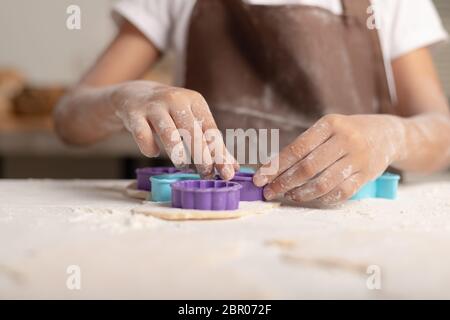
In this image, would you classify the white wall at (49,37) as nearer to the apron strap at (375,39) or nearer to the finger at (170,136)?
the apron strap at (375,39)

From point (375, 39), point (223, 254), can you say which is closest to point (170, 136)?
point (223, 254)

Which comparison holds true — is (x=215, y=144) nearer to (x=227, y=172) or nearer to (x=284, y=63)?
(x=227, y=172)

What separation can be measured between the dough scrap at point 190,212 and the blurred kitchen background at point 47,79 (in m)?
1.18

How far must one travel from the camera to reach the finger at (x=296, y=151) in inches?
27.7

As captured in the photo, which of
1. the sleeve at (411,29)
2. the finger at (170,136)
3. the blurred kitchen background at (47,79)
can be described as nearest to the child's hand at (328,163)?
the finger at (170,136)

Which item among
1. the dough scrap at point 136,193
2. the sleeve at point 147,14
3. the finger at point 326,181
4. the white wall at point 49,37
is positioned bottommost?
the dough scrap at point 136,193

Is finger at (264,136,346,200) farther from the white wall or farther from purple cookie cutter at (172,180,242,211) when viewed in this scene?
the white wall

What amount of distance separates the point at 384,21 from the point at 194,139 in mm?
657

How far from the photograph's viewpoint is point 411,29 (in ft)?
3.86
